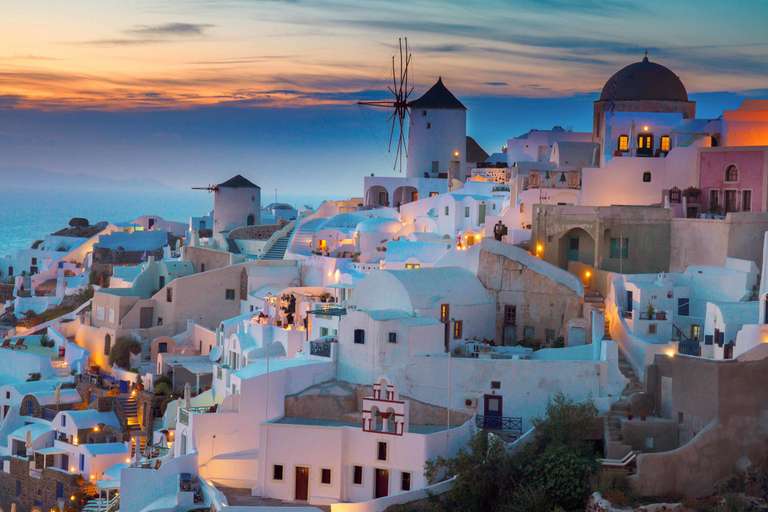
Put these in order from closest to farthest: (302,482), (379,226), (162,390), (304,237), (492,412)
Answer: (302,482) → (492,412) → (162,390) → (379,226) → (304,237)

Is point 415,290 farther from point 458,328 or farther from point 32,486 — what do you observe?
point 32,486

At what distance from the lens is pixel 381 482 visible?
84.1 ft

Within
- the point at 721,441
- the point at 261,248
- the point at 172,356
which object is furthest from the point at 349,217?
the point at 721,441

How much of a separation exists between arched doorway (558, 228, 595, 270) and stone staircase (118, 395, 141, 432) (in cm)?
1422

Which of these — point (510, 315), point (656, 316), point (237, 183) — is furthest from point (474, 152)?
point (656, 316)

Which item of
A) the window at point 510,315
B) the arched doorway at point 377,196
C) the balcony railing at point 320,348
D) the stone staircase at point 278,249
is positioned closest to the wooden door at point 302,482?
the balcony railing at point 320,348

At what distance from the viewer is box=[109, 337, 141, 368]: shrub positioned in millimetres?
37531

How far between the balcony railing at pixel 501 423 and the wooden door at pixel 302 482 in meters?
4.46

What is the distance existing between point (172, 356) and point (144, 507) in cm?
936

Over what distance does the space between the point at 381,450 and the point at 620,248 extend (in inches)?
441

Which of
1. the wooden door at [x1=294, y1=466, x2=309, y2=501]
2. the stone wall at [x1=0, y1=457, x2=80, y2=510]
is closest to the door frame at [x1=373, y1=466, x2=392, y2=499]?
the wooden door at [x1=294, y1=466, x2=309, y2=501]

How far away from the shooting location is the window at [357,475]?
84.9 ft

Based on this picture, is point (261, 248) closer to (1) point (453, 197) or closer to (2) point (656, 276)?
(1) point (453, 197)

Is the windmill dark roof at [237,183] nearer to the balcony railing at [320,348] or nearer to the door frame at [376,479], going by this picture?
the balcony railing at [320,348]
